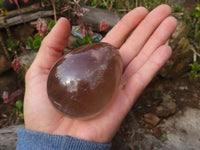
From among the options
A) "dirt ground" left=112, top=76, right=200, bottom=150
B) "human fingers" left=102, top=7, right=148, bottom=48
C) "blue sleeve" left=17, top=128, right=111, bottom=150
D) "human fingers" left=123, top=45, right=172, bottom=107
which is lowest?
"dirt ground" left=112, top=76, right=200, bottom=150

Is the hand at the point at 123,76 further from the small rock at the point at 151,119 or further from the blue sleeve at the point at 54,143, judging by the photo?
the small rock at the point at 151,119

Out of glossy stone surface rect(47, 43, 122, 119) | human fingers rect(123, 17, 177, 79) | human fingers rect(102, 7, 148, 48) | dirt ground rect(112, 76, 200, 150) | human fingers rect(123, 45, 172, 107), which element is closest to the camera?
glossy stone surface rect(47, 43, 122, 119)

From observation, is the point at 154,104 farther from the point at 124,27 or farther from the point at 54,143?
the point at 54,143

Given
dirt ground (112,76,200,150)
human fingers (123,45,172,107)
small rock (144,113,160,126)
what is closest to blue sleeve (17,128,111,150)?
human fingers (123,45,172,107)

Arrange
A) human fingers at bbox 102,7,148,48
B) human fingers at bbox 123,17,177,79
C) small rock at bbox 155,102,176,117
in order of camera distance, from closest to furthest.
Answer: human fingers at bbox 123,17,177,79
human fingers at bbox 102,7,148,48
small rock at bbox 155,102,176,117

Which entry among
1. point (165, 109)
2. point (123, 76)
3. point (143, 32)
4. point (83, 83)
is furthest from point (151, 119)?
point (83, 83)

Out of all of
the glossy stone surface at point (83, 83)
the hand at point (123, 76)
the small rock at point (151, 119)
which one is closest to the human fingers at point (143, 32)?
the hand at point (123, 76)

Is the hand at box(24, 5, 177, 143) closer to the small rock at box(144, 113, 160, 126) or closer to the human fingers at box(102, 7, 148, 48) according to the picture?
the human fingers at box(102, 7, 148, 48)
